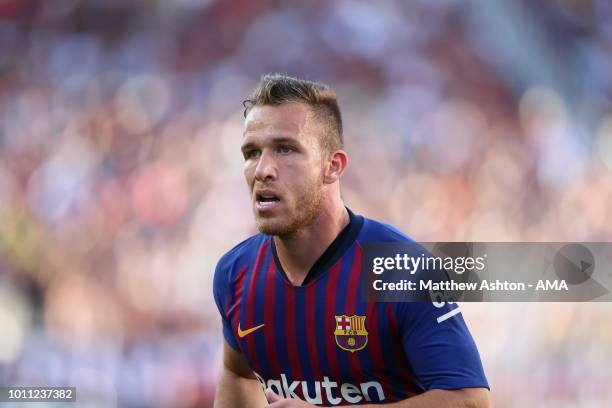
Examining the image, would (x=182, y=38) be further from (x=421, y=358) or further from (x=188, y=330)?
(x=421, y=358)

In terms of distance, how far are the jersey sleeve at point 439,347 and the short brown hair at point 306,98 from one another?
2.05 ft

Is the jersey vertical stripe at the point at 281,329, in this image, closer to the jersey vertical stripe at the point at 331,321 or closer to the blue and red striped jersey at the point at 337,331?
the blue and red striped jersey at the point at 337,331

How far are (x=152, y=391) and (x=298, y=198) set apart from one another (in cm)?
253

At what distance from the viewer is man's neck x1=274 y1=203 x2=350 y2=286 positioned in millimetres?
2453

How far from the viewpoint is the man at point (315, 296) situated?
2248 mm

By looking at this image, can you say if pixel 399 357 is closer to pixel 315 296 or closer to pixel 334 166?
pixel 315 296

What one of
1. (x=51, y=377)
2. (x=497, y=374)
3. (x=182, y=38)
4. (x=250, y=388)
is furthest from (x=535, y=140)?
(x=51, y=377)

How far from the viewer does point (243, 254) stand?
2709 millimetres

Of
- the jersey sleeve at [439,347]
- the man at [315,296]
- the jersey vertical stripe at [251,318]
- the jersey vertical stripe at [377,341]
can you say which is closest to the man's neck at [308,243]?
the man at [315,296]

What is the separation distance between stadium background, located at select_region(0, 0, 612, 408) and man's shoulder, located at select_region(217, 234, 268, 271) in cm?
185

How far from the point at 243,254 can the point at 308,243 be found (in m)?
0.34

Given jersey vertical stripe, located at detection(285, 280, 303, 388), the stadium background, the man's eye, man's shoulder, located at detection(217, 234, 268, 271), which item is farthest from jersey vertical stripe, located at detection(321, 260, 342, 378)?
the stadium background

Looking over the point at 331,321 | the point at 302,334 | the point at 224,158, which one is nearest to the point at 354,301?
the point at 331,321

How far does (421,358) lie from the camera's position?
2199 millimetres
